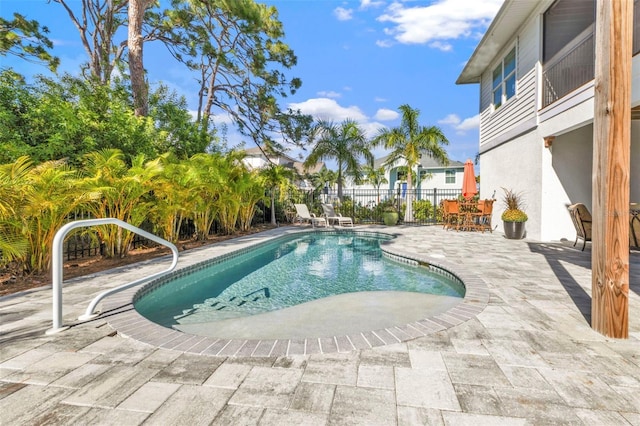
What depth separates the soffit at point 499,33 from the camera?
312 inches

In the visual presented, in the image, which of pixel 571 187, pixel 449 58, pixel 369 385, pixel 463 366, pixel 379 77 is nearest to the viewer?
pixel 369 385

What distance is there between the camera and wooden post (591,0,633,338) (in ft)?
8.16

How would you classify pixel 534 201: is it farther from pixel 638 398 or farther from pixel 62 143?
pixel 62 143

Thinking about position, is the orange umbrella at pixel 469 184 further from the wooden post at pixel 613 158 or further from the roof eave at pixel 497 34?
the wooden post at pixel 613 158

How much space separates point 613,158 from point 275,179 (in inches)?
457

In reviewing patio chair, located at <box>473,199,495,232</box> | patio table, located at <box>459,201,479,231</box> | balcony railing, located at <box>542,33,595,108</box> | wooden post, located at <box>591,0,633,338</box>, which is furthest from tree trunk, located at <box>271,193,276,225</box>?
wooden post, located at <box>591,0,633,338</box>

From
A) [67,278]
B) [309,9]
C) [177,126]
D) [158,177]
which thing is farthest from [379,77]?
[67,278]

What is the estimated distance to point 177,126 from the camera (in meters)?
10.4

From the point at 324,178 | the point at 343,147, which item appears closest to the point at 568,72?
the point at 343,147

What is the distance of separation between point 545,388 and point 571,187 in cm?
796

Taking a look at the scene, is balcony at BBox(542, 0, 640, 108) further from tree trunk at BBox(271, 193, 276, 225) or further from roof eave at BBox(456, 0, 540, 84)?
tree trunk at BBox(271, 193, 276, 225)

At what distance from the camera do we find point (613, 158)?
98.7 inches

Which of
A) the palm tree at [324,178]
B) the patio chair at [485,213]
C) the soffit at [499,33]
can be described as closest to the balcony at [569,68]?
the soffit at [499,33]

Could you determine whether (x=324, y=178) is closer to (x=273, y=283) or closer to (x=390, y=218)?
(x=390, y=218)
